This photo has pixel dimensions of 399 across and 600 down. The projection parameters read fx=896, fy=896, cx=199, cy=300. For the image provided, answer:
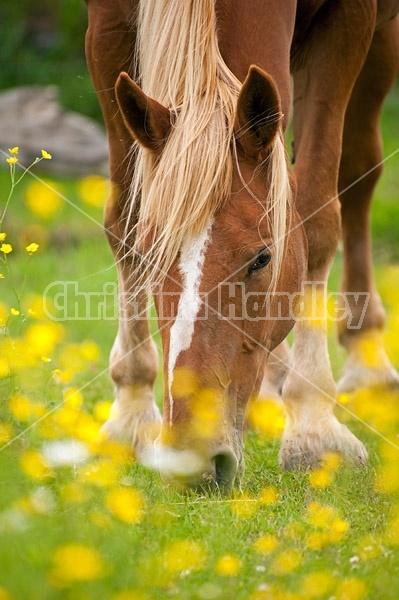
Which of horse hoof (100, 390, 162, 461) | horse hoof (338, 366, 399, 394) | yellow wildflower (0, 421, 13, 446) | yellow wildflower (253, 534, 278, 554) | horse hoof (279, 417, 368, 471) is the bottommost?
horse hoof (338, 366, 399, 394)

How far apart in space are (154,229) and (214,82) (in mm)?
577

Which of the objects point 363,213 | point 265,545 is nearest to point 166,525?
point 265,545

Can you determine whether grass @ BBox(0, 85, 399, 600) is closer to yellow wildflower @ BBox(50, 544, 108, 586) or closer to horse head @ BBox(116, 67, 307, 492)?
yellow wildflower @ BBox(50, 544, 108, 586)

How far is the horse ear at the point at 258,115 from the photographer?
9.55 feet

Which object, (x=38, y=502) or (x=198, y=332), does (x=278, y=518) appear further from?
(x=38, y=502)

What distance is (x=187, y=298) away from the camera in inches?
112

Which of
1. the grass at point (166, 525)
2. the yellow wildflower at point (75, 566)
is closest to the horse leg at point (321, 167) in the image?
Result: the grass at point (166, 525)

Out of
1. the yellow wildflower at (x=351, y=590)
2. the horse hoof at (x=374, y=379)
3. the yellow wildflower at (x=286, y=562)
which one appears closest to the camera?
the yellow wildflower at (x=351, y=590)

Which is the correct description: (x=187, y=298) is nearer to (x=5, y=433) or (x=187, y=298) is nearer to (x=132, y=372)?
(x=5, y=433)

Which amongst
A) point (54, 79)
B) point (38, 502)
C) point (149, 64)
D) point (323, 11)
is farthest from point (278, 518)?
point (54, 79)

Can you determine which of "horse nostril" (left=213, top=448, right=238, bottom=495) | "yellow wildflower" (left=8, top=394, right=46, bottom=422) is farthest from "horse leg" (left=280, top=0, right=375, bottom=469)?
"yellow wildflower" (left=8, top=394, right=46, bottom=422)

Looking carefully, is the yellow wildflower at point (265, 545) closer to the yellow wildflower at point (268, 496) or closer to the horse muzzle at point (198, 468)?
the horse muzzle at point (198, 468)

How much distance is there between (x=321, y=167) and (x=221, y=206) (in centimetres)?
106

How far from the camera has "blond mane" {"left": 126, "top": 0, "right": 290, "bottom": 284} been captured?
2906mm
